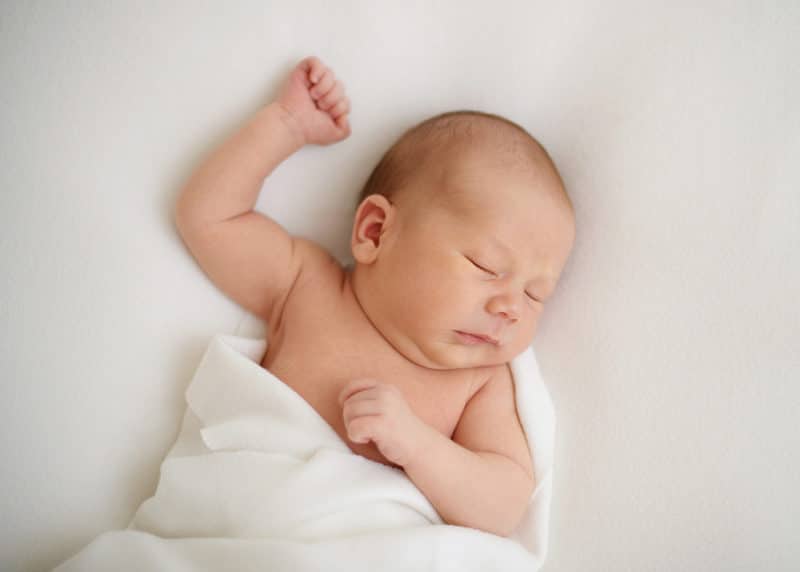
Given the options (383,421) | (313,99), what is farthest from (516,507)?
(313,99)

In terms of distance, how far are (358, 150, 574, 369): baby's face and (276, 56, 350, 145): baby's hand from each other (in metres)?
0.29

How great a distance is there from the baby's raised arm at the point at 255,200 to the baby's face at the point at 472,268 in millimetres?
240

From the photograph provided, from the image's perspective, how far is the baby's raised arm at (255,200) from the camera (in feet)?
4.61

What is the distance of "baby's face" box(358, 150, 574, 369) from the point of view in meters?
1.28

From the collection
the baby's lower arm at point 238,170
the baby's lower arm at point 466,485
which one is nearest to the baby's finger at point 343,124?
the baby's lower arm at point 238,170

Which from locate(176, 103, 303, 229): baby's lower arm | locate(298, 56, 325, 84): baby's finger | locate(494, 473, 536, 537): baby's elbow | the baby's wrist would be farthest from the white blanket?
locate(298, 56, 325, 84): baby's finger

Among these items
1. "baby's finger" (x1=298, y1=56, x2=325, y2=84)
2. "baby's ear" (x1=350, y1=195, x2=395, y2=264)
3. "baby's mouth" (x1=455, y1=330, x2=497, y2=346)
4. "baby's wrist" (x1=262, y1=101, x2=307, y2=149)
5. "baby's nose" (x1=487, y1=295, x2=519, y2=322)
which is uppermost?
"baby's finger" (x1=298, y1=56, x2=325, y2=84)

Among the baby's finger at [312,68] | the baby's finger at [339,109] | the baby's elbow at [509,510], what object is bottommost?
the baby's elbow at [509,510]

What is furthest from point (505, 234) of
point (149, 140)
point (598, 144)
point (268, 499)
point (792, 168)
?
point (149, 140)

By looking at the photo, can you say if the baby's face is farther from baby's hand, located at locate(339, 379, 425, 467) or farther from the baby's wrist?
the baby's wrist

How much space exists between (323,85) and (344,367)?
572 millimetres

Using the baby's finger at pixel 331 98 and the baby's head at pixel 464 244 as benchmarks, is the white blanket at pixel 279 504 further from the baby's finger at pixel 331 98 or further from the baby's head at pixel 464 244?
the baby's finger at pixel 331 98

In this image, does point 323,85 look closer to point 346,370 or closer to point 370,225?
point 370,225

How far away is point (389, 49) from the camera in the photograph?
155 cm
